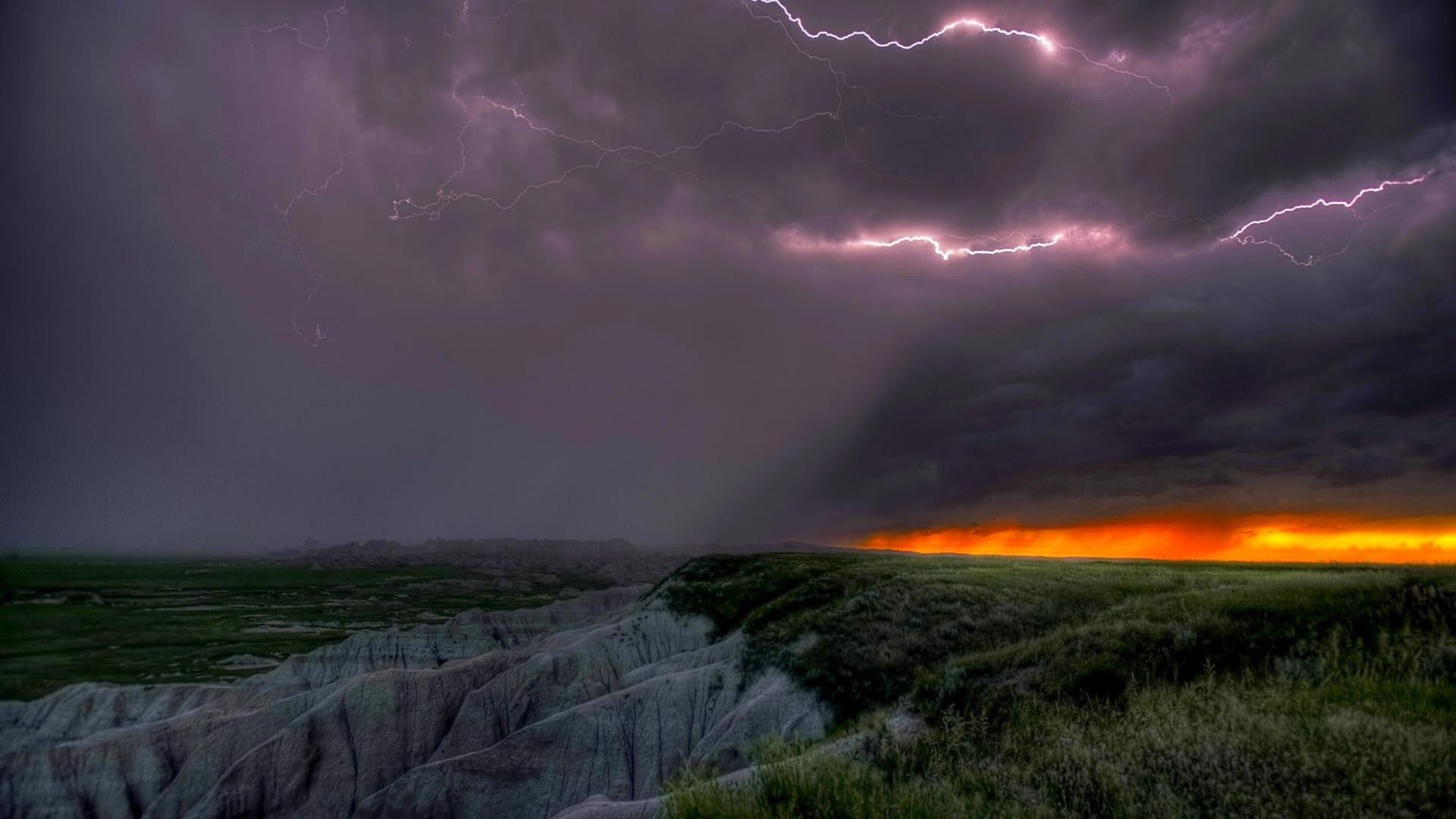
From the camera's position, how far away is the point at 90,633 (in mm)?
103750

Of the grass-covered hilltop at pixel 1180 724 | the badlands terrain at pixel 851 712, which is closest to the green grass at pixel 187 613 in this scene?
the badlands terrain at pixel 851 712

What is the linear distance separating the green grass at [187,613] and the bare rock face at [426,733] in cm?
3223

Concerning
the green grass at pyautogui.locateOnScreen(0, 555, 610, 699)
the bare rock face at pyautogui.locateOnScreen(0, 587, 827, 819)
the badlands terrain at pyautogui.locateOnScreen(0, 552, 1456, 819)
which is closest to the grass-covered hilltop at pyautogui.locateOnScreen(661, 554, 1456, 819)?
the badlands terrain at pyautogui.locateOnScreen(0, 552, 1456, 819)

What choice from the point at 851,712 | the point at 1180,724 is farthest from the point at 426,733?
the point at 1180,724

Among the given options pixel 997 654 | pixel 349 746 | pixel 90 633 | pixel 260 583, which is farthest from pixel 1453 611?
pixel 260 583

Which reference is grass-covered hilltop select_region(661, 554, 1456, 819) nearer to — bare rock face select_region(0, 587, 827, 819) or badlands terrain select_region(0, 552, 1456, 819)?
badlands terrain select_region(0, 552, 1456, 819)

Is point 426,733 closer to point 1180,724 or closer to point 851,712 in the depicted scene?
point 851,712

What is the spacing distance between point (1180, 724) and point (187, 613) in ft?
546

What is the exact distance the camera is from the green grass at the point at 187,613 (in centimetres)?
8381

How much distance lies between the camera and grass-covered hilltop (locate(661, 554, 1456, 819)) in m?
7.23

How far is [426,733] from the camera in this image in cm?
4300

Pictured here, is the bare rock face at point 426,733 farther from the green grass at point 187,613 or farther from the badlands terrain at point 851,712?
the green grass at point 187,613

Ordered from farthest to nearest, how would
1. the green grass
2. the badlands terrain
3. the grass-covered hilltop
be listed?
1. the green grass
2. the badlands terrain
3. the grass-covered hilltop

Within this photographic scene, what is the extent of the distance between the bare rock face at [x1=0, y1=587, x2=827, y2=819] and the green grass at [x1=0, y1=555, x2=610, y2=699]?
32231 mm
